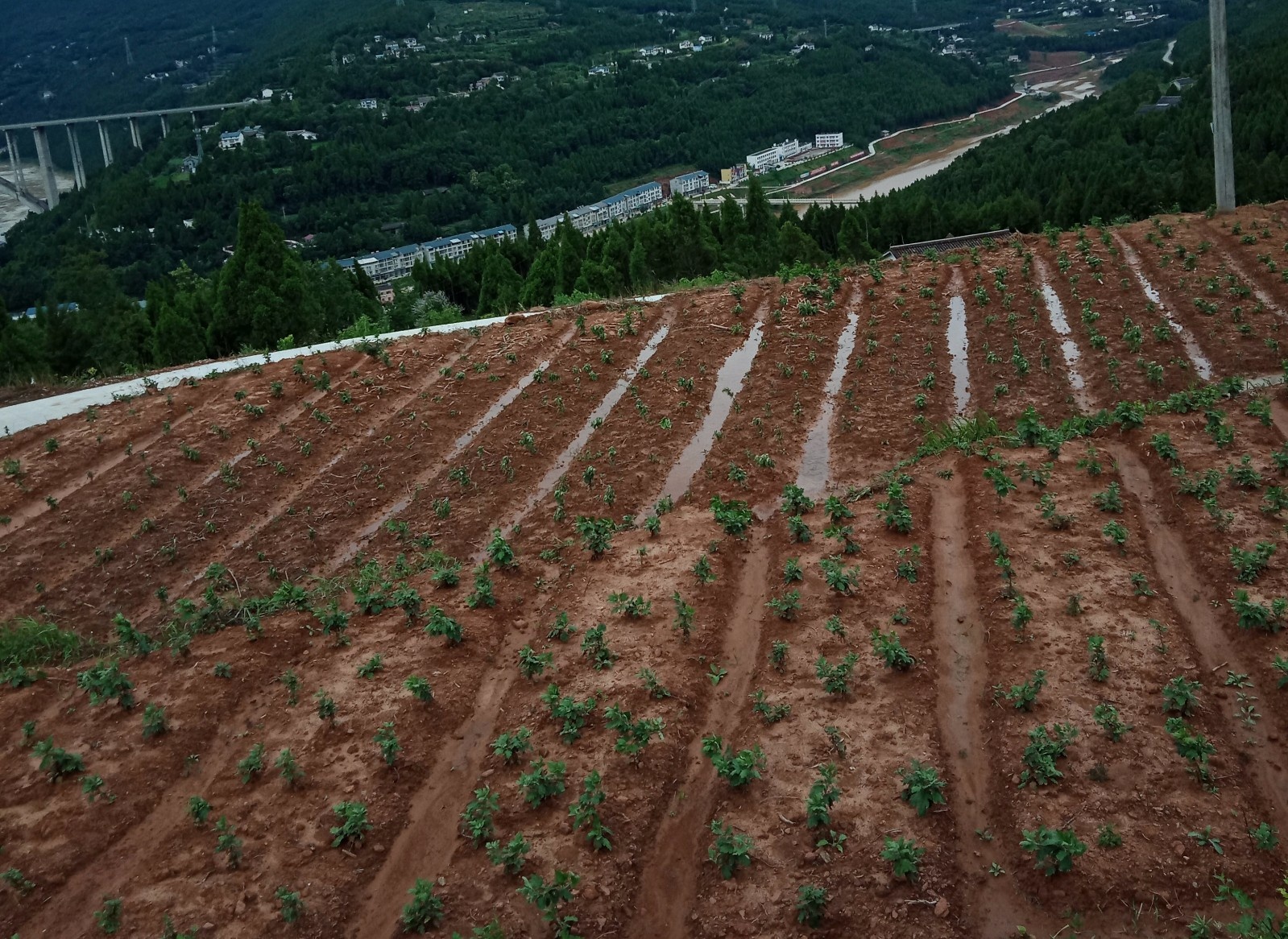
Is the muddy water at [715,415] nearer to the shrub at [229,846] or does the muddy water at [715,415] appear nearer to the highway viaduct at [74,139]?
the shrub at [229,846]

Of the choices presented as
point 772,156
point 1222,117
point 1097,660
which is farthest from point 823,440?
point 772,156

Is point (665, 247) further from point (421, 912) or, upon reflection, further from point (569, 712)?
point (421, 912)

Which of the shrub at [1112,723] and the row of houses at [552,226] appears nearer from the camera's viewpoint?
the shrub at [1112,723]

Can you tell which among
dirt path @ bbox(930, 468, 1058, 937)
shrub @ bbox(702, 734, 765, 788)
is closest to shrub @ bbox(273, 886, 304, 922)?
shrub @ bbox(702, 734, 765, 788)

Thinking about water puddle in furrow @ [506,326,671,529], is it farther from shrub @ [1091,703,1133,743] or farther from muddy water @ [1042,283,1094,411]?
shrub @ [1091,703,1133,743]

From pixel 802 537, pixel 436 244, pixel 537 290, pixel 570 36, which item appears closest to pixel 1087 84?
pixel 570 36

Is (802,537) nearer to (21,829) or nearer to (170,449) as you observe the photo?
(21,829)

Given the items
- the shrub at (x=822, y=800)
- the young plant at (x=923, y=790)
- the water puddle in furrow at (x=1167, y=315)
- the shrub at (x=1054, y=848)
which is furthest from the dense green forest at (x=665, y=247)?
the shrub at (x=1054, y=848)
